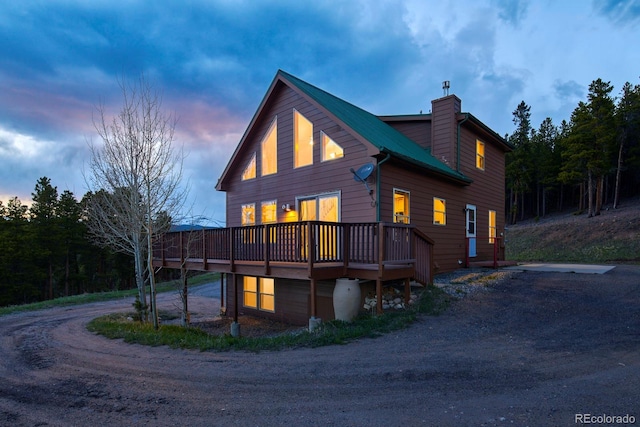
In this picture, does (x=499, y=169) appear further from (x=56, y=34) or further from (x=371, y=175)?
(x=56, y=34)

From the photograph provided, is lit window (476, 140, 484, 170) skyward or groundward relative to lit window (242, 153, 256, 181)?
skyward

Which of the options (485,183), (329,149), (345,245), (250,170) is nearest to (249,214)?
(250,170)

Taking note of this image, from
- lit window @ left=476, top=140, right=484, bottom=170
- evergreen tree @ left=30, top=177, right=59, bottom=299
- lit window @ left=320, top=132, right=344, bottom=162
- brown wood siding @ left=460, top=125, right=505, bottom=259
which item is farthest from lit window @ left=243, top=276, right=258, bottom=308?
evergreen tree @ left=30, top=177, right=59, bottom=299

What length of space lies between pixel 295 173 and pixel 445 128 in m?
6.32

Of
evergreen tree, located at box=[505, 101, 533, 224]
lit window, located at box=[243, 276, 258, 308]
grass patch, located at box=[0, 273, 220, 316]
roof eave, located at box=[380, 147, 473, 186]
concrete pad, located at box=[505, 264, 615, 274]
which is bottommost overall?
grass patch, located at box=[0, 273, 220, 316]

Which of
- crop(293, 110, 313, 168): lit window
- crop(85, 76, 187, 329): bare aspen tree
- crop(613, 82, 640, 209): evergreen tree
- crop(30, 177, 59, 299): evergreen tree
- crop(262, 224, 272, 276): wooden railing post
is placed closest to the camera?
crop(85, 76, 187, 329): bare aspen tree

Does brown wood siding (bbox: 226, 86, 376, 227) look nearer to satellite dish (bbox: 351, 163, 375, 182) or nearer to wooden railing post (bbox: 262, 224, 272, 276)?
satellite dish (bbox: 351, 163, 375, 182)

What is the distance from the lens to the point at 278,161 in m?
12.8

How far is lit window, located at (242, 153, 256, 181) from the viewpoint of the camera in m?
13.8

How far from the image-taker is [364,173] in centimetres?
959

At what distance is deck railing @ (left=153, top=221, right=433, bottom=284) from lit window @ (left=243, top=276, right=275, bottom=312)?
273cm

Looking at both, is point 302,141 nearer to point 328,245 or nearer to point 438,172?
point 438,172

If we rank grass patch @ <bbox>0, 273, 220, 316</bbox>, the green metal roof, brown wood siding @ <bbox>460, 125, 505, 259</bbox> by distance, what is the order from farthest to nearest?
brown wood siding @ <bbox>460, 125, 505, 259</bbox> → grass patch @ <bbox>0, 273, 220, 316</bbox> → the green metal roof

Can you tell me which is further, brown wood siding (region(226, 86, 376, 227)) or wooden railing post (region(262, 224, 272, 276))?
brown wood siding (region(226, 86, 376, 227))
